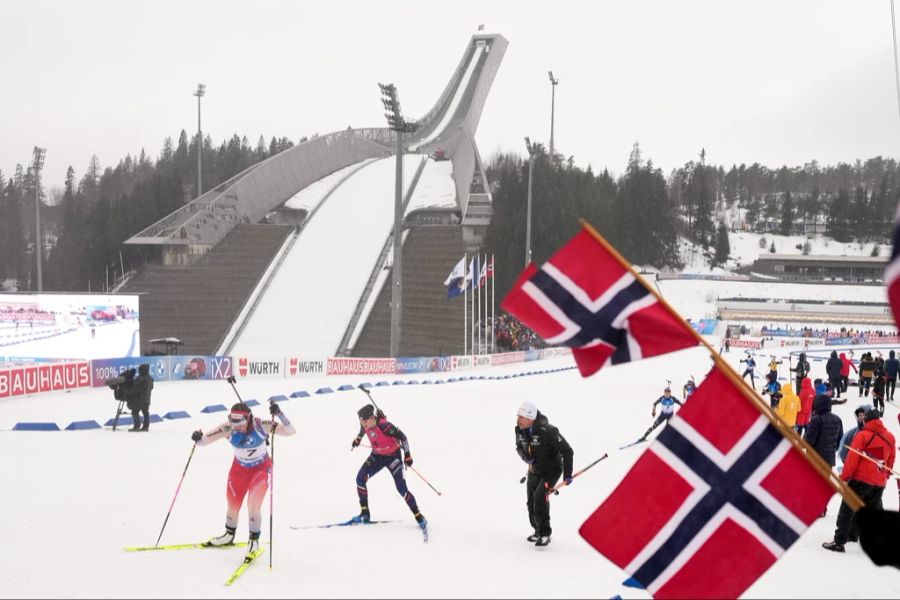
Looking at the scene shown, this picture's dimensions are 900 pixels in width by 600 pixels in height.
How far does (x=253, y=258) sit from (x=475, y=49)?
5933cm

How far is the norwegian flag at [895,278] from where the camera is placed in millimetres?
2963

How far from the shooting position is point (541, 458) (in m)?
8.45

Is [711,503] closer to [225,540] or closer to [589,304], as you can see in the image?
[589,304]

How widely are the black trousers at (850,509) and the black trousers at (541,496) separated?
10.1 feet

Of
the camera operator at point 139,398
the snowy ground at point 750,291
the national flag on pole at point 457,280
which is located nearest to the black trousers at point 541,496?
the camera operator at point 139,398

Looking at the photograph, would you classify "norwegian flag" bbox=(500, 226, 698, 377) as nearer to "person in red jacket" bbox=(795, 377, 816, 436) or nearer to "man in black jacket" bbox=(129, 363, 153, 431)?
"person in red jacket" bbox=(795, 377, 816, 436)

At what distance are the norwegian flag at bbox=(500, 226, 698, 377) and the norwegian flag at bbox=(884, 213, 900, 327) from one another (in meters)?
1.25

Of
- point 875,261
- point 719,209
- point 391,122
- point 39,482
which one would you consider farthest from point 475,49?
point 39,482

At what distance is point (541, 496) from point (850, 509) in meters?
3.38

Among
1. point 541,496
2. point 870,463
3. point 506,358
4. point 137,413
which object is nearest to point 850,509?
point 870,463

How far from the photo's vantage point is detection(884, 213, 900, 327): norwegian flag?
9.72 ft

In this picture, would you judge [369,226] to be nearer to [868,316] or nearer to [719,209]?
[868,316]

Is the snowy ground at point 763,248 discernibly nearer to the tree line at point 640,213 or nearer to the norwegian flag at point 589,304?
the tree line at point 640,213

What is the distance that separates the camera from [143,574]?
735 centimetres
